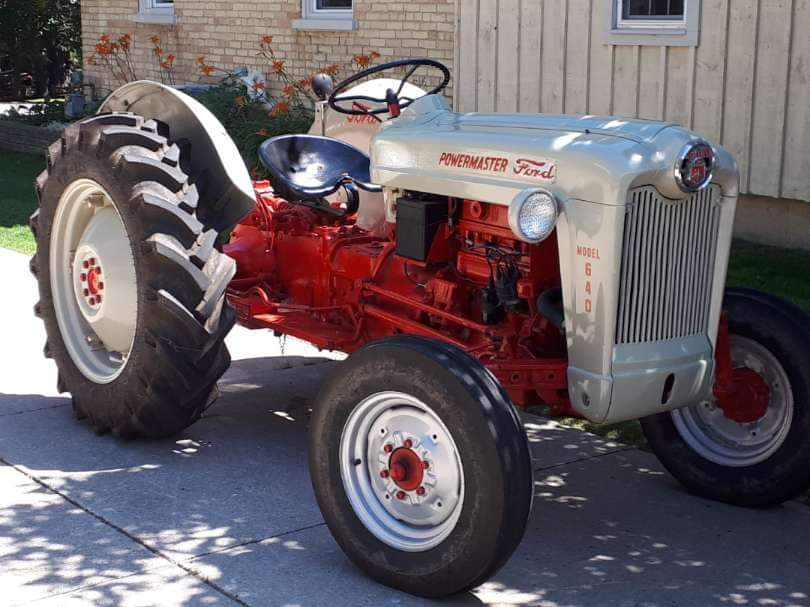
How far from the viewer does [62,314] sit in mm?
5902

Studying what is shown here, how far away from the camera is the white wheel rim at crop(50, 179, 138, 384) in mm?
5520

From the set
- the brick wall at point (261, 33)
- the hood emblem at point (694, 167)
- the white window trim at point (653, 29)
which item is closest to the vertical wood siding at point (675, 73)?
the white window trim at point (653, 29)

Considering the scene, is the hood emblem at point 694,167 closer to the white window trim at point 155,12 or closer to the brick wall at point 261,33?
the brick wall at point 261,33

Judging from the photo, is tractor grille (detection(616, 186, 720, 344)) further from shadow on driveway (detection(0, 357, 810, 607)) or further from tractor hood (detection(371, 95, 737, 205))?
shadow on driveway (detection(0, 357, 810, 607))

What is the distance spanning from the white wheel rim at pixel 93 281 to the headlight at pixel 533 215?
196cm

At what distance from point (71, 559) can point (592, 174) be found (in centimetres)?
224

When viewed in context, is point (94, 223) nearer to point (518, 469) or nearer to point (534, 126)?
point (534, 126)

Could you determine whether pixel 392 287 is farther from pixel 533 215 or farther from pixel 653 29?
pixel 653 29

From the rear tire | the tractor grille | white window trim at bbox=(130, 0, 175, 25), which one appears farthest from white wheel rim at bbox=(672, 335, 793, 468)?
white window trim at bbox=(130, 0, 175, 25)

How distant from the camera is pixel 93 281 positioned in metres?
5.68

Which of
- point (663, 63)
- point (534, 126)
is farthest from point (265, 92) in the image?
point (534, 126)

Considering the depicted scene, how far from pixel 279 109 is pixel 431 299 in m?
7.25

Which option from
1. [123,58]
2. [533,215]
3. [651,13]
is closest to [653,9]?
[651,13]

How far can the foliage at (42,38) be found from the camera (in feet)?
73.0
